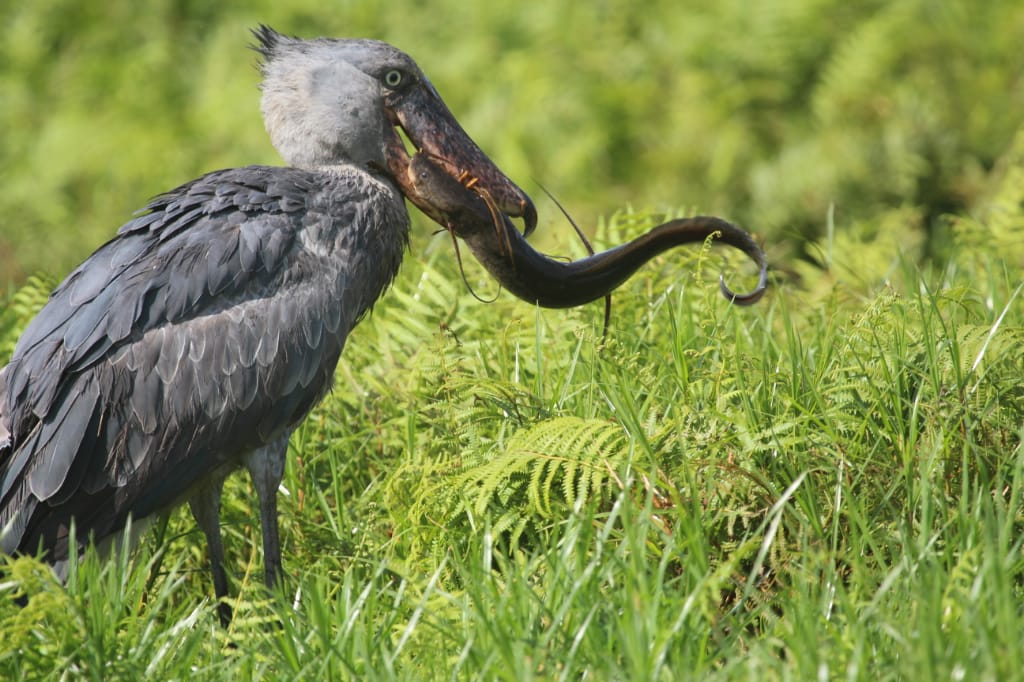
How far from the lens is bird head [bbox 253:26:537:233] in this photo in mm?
4359

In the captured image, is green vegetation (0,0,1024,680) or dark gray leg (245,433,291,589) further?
dark gray leg (245,433,291,589)

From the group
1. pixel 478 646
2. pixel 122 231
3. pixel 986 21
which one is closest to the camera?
pixel 478 646

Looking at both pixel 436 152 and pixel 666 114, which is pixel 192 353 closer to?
pixel 436 152

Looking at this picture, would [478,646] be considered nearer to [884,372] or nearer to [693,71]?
[884,372]

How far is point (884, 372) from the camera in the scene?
391cm

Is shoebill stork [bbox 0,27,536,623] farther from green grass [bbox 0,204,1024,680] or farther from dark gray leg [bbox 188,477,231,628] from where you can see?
green grass [bbox 0,204,1024,680]

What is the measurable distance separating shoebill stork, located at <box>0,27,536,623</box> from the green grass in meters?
0.30

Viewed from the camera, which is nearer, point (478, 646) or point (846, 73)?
point (478, 646)

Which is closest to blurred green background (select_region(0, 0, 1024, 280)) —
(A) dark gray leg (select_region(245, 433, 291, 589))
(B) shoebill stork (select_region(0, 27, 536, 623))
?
(B) shoebill stork (select_region(0, 27, 536, 623))

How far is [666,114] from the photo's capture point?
8336mm

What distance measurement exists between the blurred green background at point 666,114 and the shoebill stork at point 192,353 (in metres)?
3.20

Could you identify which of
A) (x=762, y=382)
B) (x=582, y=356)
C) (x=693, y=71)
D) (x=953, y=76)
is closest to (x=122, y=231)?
(x=582, y=356)

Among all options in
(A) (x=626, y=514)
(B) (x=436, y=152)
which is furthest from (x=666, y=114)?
(A) (x=626, y=514)

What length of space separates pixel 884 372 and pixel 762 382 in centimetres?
36
